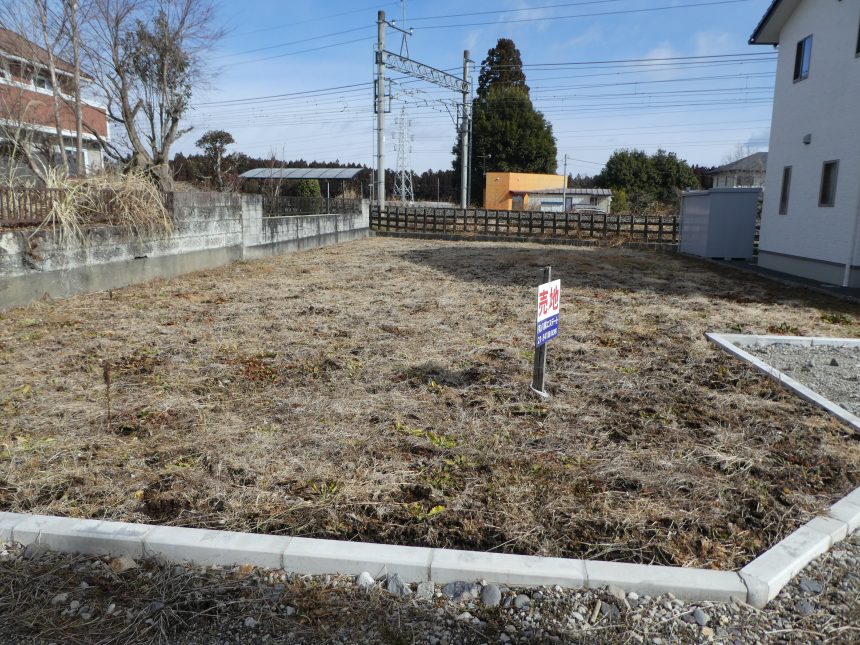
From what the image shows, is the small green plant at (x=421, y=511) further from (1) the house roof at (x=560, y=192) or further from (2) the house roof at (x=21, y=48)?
(1) the house roof at (x=560, y=192)

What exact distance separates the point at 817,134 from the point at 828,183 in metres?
0.99

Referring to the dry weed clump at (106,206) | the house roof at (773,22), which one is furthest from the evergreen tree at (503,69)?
the dry weed clump at (106,206)

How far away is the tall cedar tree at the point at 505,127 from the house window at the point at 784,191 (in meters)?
27.1

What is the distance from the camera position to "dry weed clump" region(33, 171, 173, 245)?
7656 mm

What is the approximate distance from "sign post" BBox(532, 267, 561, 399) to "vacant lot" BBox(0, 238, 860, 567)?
0.52 feet

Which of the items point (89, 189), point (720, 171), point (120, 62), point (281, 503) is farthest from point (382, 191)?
point (720, 171)

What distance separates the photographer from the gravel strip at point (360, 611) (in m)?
2.00

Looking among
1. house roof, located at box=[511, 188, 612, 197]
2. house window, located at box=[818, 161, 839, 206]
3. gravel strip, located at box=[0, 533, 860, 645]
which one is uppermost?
house roof, located at box=[511, 188, 612, 197]

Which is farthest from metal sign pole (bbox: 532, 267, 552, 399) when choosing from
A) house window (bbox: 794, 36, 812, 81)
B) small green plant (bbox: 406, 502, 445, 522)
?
house window (bbox: 794, 36, 812, 81)

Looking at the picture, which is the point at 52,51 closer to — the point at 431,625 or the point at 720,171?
the point at 431,625

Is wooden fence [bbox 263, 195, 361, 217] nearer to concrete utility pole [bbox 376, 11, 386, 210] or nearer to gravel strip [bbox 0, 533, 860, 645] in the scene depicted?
concrete utility pole [bbox 376, 11, 386, 210]

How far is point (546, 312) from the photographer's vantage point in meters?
4.08

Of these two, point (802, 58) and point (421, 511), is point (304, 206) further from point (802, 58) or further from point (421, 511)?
point (421, 511)

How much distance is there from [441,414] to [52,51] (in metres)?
10.6
